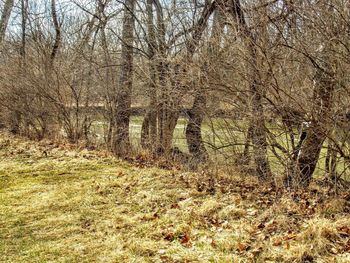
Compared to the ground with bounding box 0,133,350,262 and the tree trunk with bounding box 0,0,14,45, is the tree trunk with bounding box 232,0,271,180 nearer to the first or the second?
the ground with bounding box 0,133,350,262

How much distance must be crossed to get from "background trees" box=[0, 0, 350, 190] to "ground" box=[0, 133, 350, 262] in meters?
0.74

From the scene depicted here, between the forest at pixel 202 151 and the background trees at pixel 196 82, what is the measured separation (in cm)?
3

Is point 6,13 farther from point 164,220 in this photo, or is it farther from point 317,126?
point 317,126

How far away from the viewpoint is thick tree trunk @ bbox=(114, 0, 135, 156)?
9586 millimetres

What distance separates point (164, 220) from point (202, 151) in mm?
2583

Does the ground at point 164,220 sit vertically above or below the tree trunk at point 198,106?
below

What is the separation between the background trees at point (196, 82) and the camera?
5.16m

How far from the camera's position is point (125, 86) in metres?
9.66

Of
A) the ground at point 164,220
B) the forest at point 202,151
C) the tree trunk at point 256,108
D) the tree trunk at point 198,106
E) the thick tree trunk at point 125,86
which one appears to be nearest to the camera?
the ground at point 164,220

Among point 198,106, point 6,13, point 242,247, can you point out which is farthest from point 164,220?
point 6,13

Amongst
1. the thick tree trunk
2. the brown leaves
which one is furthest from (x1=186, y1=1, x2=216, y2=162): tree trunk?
the brown leaves

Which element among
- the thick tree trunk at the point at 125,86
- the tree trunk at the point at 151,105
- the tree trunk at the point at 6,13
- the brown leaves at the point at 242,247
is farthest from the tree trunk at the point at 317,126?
the tree trunk at the point at 6,13

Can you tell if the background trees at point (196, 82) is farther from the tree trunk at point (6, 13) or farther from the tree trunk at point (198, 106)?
the tree trunk at point (6, 13)

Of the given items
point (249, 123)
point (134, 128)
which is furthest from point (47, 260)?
point (134, 128)
